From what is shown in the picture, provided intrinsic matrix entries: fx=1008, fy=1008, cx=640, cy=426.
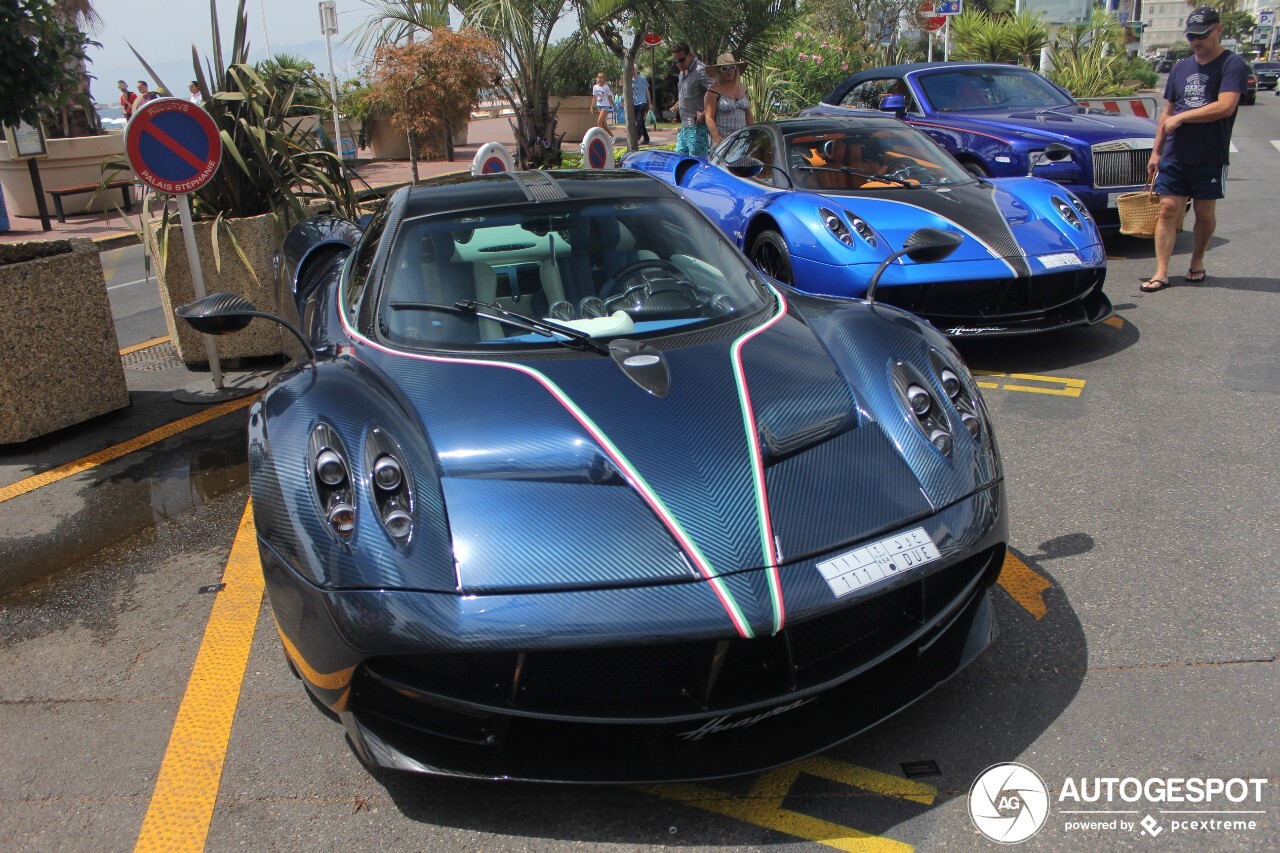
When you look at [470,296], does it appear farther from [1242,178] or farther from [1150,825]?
[1242,178]

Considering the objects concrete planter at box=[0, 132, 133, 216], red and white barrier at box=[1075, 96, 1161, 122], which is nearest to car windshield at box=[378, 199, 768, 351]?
red and white barrier at box=[1075, 96, 1161, 122]

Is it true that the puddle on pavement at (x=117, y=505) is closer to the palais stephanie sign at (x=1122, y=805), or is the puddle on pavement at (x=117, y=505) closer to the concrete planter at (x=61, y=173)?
the palais stephanie sign at (x=1122, y=805)

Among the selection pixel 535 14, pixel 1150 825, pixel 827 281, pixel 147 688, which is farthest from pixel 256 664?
pixel 535 14

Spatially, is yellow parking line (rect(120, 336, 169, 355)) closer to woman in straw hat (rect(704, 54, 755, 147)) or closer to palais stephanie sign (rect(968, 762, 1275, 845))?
woman in straw hat (rect(704, 54, 755, 147))

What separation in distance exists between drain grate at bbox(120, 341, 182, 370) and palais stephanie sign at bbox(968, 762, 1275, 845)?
557cm

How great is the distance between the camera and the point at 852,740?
2406mm

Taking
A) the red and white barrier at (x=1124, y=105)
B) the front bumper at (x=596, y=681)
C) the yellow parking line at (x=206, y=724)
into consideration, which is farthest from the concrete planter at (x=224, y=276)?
the red and white barrier at (x=1124, y=105)

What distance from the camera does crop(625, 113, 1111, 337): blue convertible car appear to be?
5152mm

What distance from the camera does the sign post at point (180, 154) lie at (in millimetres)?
5191

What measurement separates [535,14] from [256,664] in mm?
10488

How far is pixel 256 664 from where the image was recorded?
9.71 feet

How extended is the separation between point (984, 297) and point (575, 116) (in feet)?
65.9

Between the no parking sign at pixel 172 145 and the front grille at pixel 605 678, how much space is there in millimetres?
4096

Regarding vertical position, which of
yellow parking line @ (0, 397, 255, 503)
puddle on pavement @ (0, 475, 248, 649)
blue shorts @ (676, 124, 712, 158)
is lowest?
puddle on pavement @ (0, 475, 248, 649)
